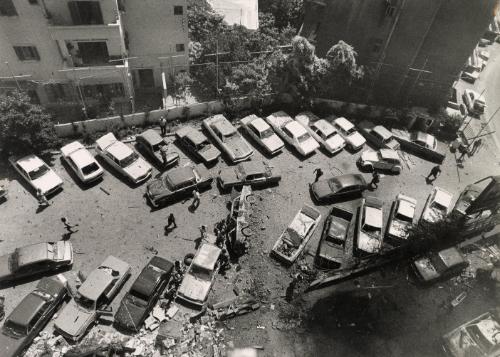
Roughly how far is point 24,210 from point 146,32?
14311 mm

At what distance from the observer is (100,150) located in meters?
23.4

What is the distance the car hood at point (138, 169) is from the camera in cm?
2252

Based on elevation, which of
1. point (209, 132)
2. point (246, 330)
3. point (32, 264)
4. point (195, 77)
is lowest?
point (246, 330)

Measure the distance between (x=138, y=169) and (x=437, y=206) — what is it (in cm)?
1959

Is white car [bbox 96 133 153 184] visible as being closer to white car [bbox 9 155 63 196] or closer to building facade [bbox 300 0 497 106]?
white car [bbox 9 155 63 196]

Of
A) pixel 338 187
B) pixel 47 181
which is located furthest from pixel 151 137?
pixel 338 187

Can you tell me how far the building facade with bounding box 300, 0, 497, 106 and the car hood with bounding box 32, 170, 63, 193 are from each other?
22.5 m

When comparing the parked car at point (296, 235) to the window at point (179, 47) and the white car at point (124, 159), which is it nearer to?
the white car at point (124, 159)

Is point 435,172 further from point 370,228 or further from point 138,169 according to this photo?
point 138,169

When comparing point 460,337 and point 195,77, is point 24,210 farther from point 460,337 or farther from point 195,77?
point 460,337

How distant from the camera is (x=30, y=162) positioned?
21.8 m

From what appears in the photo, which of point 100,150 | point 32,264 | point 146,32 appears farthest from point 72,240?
point 146,32

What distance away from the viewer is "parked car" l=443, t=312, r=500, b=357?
17.4m

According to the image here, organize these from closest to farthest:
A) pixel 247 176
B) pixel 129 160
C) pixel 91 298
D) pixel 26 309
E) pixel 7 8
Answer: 1. pixel 26 309
2. pixel 91 298
3. pixel 7 8
4. pixel 247 176
5. pixel 129 160
